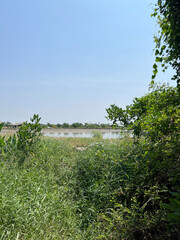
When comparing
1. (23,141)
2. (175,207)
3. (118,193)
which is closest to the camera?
(175,207)

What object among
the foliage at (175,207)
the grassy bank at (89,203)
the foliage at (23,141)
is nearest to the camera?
the foliage at (175,207)

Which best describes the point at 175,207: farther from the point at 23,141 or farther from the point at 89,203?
the point at 23,141

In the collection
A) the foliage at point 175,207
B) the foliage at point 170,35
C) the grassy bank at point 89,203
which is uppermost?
the foliage at point 170,35

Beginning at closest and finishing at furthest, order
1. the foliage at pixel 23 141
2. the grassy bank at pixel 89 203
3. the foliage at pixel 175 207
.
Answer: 1. the foliage at pixel 175 207
2. the grassy bank at pixel 89 203
3. the foliage at pixel 23 141

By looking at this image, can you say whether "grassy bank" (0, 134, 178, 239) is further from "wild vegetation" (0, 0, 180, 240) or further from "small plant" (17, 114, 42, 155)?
"small plant" (17, 114, 42, 155)

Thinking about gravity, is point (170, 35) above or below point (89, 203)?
above

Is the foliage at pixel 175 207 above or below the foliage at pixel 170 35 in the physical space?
below

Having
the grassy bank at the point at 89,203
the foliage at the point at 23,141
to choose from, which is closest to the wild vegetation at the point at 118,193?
the grassy bank at the point at 89,203

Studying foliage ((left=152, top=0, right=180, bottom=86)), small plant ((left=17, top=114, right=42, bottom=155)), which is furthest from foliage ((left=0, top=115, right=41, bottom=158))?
foliage ((left=152, top=0, right=180, bottom=86))

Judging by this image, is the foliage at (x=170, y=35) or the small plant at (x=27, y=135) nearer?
the foliage at (x=170, y=35)

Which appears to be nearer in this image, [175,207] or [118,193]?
[175,207]

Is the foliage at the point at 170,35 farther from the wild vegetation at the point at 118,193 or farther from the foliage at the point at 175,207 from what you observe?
the foliage at the point at 175,207

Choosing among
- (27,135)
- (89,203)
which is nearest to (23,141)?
(27,135)

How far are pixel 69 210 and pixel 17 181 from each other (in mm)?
1091
